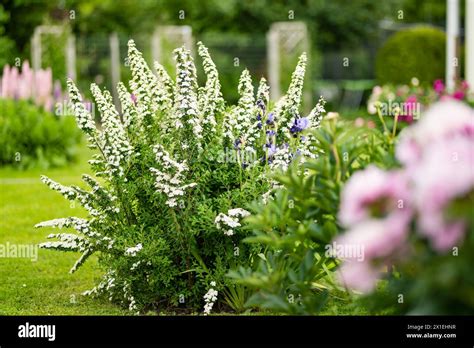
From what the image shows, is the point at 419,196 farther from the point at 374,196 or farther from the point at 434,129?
the point at 434,129

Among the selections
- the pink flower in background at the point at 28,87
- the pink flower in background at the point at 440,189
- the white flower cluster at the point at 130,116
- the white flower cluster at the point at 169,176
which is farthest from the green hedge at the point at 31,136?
the pink flower in background at the point at 440,189

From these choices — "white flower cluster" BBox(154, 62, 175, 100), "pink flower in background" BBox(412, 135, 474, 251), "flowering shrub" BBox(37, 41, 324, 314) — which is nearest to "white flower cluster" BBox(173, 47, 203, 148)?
"flowering shrub" BBox(37, 41, 324, 314)

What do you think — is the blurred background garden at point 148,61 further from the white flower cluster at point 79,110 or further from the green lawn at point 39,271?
the white flower cluster at point 79,110

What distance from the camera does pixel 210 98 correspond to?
4.88 metres

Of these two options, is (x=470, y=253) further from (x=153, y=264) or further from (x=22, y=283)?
(x=22, y=283)

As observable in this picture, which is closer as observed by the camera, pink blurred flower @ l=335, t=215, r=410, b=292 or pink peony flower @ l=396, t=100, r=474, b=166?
pink blurred flower @ l=335, t=215, r=410, b=292

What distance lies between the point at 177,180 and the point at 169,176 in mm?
46

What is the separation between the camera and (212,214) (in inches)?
178

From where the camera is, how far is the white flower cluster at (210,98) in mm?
4824

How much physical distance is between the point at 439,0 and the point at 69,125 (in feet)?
71.7

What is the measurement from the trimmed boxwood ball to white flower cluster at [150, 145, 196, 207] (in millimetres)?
13218

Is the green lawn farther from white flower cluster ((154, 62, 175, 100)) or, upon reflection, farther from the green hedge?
the green hedge

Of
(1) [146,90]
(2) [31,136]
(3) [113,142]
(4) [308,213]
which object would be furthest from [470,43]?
(4) [308,213]

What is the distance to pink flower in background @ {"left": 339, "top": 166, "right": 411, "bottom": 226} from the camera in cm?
216
